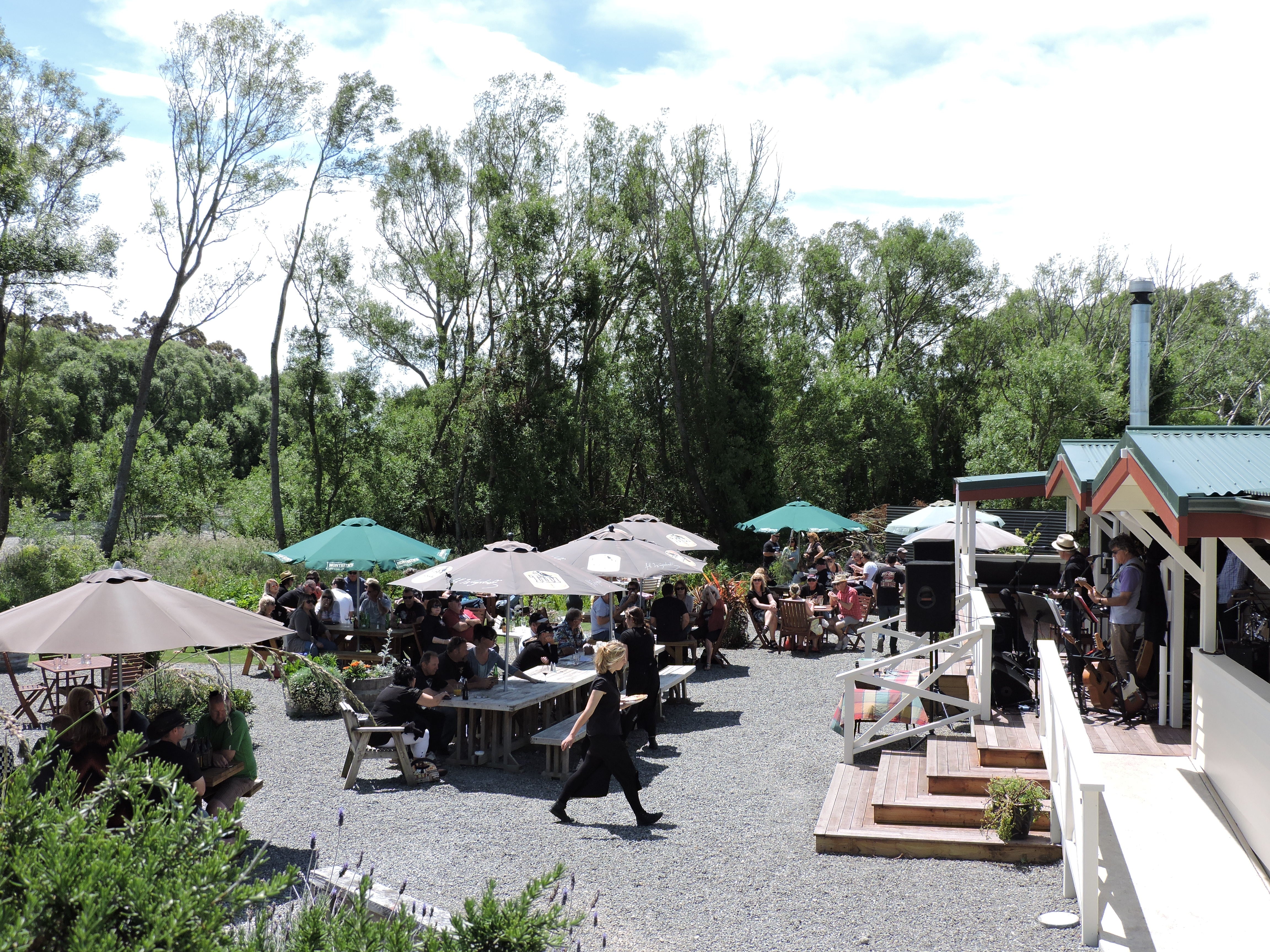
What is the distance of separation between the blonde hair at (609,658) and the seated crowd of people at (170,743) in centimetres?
243

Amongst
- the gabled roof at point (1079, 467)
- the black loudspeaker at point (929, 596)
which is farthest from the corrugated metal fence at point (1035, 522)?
the black loudspeaker at point (929, 596)

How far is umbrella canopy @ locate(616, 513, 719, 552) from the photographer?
45.8 feet

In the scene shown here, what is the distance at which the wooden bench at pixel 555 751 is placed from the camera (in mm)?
8164

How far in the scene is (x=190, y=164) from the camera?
25.2 metres

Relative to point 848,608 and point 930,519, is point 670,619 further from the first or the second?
point 930,519

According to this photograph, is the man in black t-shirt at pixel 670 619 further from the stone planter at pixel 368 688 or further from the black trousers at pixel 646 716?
the stone planter at pixel 368 688

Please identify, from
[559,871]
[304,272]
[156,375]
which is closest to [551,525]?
[304,272]

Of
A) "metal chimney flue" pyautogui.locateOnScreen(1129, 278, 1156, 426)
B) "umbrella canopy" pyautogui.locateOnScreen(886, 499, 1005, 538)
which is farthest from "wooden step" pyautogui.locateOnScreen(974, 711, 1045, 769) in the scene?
"umbrella canopy" pyautogui.locateOnScreen(886, 499, 1005, 538)

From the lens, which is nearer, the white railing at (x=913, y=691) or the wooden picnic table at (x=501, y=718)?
the white railing at (x=913, y=691)

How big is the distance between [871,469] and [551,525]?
1337cm

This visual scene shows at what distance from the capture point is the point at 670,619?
42.9 ft

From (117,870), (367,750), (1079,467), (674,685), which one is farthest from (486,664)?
(117,870)

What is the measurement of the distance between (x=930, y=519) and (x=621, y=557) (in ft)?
26.4

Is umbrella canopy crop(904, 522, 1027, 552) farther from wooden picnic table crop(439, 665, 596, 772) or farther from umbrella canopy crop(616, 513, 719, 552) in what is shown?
wooden picnic table crop(439, 665, 596, 772)
